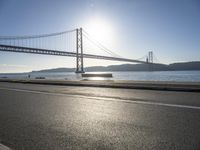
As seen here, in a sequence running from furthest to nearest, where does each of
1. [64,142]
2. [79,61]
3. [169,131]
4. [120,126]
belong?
1. [79,61]
2. [120,126]
3. [169,131]
4. [64,142]

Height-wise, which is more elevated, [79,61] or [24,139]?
[79,61]

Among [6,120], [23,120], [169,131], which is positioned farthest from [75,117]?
[169,131]

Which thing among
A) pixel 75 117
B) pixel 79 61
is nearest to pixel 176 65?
pixel 79 61

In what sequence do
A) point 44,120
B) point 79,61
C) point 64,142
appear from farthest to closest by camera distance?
point 79,61 < point 44,120 < point 64,142

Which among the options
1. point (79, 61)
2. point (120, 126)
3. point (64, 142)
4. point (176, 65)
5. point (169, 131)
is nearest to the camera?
point (64, 142)

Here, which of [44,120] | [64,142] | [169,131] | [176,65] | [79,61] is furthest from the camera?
[176,65]

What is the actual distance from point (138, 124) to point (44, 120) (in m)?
2.16

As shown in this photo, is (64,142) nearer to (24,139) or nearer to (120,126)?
(24,139)

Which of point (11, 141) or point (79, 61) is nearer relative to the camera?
point (11, 141)

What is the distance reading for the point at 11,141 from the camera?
3855 millimetres

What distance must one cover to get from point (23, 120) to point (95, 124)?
1787mm

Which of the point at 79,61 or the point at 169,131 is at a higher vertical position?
the point at 79,61

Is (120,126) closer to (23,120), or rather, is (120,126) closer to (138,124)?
(138,124)

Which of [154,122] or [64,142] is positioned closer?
[64,142]
